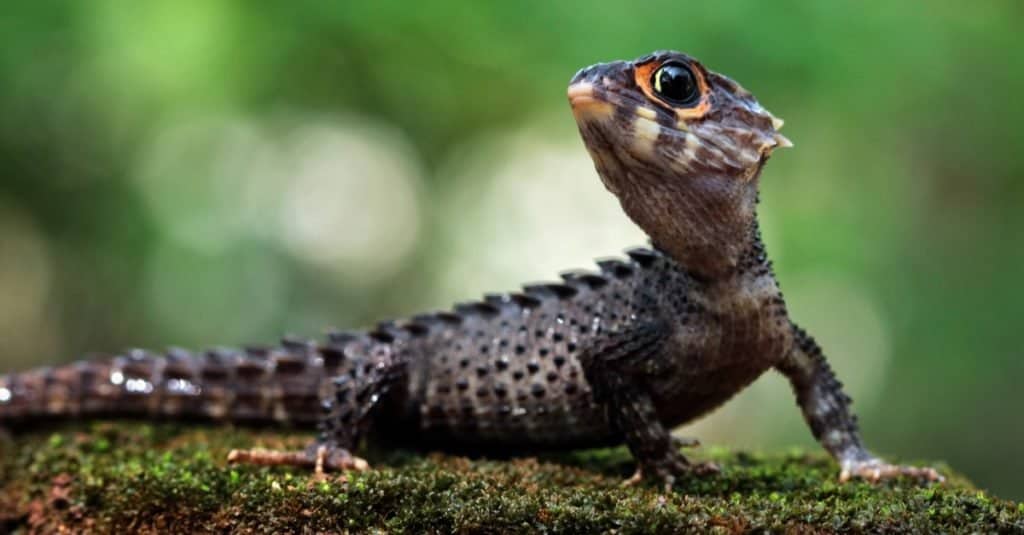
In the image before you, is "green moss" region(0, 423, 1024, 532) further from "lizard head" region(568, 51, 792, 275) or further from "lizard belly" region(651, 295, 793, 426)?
"lizard head" region(568, 51, 792, 275)

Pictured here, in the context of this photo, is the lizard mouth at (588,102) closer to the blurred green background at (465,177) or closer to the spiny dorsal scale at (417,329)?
the spiny dorsal scale at (417,329)

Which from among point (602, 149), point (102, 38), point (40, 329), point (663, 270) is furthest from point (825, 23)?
point (40, 329)

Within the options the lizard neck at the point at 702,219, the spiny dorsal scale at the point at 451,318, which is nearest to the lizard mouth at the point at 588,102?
the lizard neck at the point at 702,219

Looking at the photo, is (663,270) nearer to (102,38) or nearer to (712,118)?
(712,118)

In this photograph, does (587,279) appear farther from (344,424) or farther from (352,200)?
(352,200)

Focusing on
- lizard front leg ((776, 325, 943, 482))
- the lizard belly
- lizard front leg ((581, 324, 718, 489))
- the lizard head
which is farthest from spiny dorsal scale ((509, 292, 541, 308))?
lizard front leg ((776, 325, 943, 482))

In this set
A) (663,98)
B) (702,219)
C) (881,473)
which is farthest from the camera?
(881,473)

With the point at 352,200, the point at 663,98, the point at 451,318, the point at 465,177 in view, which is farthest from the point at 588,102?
the point at 352,200

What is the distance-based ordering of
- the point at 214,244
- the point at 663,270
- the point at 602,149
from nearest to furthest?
1. the point at 602,149
2. the point at 663,270
3. the point at 214,244
